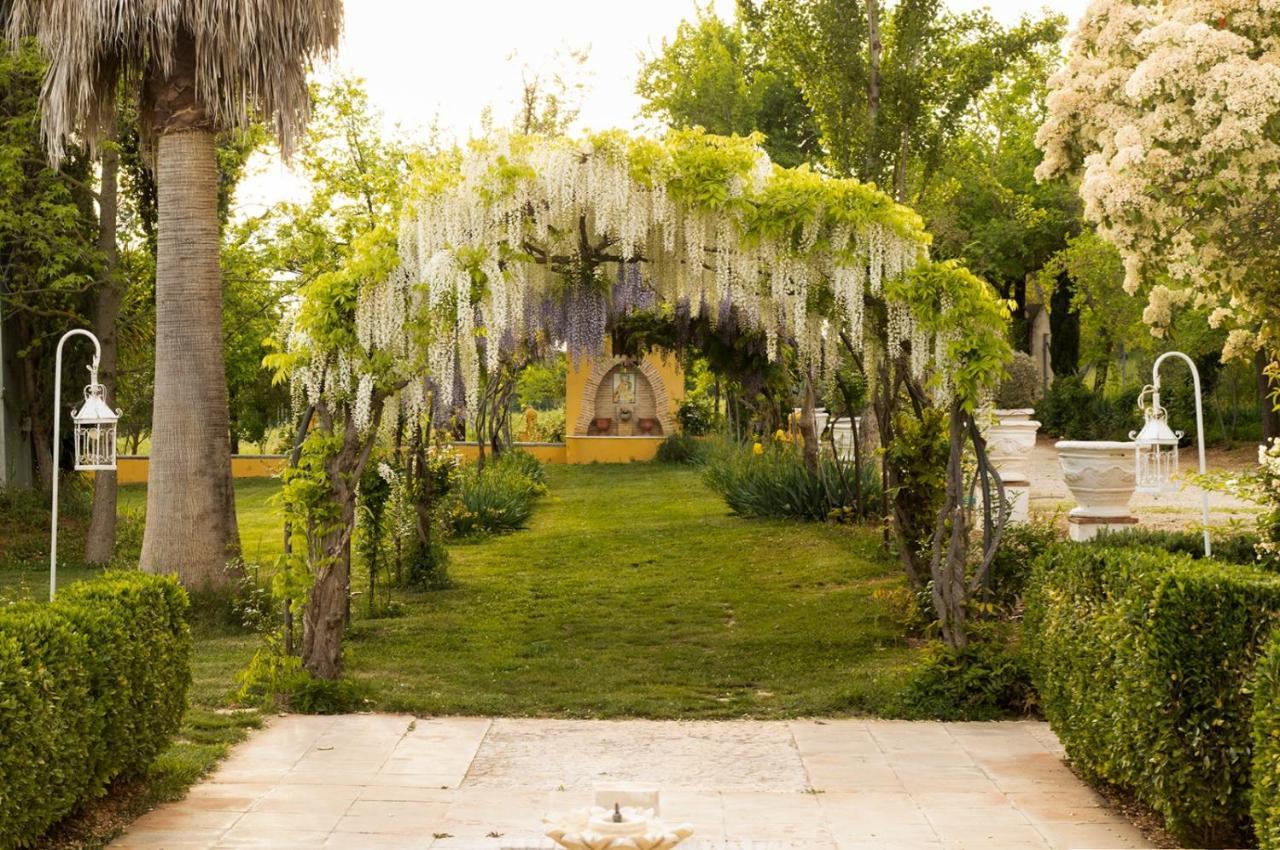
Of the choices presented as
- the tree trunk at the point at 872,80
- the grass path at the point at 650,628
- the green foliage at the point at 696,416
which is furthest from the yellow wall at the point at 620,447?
the tree trunk at the point at 872,80

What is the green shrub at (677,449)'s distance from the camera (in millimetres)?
25781

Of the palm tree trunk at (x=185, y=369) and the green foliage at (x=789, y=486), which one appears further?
the green foliage at (x=789, y=486)

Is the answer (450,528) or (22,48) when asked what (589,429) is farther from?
(22,48)

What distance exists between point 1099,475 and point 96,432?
7028mm

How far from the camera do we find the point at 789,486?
15.5m

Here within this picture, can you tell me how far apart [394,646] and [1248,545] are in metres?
5.47

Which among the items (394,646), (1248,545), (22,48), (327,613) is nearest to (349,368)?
(327,613)

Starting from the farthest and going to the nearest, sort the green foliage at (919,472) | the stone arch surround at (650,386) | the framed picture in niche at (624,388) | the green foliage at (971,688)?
1. the framed picture in niche at (624,388)
2. the stone arch surround at (650,386)
3. the green foliage at (919,472)
4. the green foliage at (971,688)

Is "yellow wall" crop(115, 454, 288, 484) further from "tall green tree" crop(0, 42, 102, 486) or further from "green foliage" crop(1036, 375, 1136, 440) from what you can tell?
"green foliage" crop(1036, 375, 1136, 440)

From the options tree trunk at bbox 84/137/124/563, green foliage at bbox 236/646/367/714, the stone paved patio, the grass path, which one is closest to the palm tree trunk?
the grass path

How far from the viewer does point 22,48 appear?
12906mm

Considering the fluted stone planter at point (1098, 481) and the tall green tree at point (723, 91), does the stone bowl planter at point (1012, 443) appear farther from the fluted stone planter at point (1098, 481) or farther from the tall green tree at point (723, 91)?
the tall green tree at point (723, 91)

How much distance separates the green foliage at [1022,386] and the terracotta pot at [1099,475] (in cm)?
1635

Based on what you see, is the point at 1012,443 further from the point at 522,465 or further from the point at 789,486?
the point at 522,465
